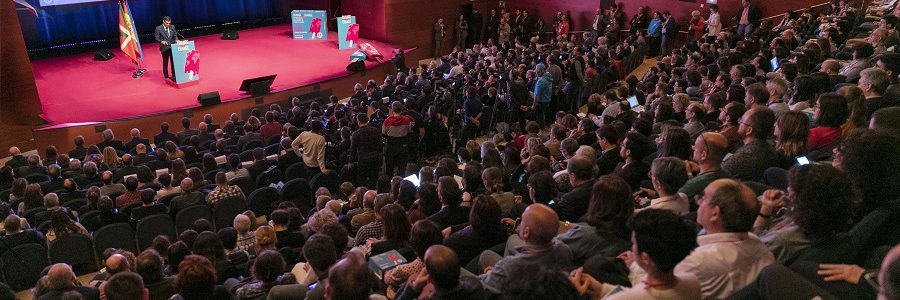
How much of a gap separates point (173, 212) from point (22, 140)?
6406 mm

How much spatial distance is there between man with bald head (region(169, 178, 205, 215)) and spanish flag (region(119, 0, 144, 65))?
358 inches

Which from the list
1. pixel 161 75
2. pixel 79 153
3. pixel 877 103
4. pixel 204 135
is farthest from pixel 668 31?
pixel 79 153

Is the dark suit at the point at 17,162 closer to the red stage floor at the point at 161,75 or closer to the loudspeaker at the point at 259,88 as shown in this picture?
the red stage floor at the point at 161,75

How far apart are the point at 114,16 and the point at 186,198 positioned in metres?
13.7

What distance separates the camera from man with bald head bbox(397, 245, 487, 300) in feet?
10.4

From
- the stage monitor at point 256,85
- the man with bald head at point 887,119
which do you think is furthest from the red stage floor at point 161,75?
the man with bald head at point 887,119

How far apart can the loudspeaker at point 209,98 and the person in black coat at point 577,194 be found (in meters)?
10.0

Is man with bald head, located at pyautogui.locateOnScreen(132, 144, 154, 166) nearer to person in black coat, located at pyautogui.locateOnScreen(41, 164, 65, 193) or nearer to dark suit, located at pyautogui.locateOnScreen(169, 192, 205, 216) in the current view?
person in black coat, located at pyautogui.locateOnScreen(41, 164, 65, 193)

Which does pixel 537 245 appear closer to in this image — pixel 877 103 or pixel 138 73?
pixel 877 103

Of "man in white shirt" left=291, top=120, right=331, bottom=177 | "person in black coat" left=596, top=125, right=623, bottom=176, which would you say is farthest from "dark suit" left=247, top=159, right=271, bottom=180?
"person in black coat" left=596, top=125, right=623, bottom=176

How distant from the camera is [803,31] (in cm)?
1370

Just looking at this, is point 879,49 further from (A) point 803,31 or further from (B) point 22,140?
(B) point 22,140

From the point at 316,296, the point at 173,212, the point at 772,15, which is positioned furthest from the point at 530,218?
the point at 772,15

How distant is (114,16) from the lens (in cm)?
1905
